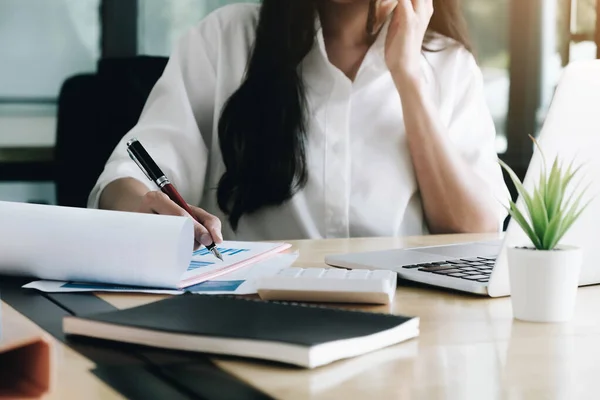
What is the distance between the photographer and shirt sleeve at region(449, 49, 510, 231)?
1608 mm

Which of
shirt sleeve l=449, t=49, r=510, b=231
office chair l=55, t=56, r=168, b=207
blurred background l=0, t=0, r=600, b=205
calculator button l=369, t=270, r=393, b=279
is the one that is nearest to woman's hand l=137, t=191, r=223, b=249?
calculator button l=369, t=270, r=393, b=279

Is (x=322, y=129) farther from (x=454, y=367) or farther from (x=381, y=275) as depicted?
(x=454, y=367)

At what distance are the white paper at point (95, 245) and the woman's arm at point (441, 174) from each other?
0.78m

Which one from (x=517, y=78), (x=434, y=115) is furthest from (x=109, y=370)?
(x=517, y=78)

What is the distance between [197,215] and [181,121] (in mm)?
566

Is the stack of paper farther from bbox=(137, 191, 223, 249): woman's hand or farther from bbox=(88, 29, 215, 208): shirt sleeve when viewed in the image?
bbox=(88, 29, 215, 208): shirt sleeve

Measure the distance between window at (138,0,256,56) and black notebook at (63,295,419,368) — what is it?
6.54ft

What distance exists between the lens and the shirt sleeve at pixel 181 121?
156 cm

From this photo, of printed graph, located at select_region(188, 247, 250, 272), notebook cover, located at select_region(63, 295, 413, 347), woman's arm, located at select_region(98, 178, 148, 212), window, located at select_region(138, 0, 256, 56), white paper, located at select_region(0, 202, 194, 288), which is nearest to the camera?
notebook cover, located at select_region(63, 295, 413, 347)

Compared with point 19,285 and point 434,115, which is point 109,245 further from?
point 434,115

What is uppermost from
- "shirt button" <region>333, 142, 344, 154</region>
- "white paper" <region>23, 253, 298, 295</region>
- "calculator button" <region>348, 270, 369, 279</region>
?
"shirt button" <region>333, 142, 344, 154</region>

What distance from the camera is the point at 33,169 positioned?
2525mm

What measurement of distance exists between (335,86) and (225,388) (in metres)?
1.16

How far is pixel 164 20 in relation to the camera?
2582 millimetres
